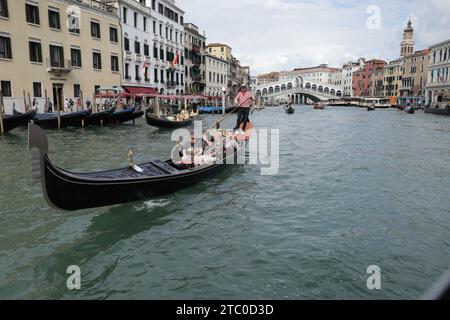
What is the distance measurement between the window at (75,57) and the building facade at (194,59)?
1588 centimetres

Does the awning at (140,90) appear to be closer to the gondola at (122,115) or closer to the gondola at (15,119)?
the gondola at (122,115)

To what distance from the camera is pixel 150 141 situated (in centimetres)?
1293

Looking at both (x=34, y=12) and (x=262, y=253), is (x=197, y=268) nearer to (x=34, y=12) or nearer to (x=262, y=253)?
(x=262, y=253)

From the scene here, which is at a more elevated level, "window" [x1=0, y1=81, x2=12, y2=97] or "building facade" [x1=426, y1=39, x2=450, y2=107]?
"building facade" [x1=426, y1=39, x2=450, y2=107]

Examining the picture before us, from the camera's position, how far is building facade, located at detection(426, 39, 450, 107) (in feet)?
123

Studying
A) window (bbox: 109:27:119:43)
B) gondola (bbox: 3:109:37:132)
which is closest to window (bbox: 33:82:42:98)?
gondola (bbox: 3:109:37:132)

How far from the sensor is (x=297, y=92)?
65.2m

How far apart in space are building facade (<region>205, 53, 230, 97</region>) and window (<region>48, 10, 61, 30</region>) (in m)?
23.5

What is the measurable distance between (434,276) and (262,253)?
1.64 metres

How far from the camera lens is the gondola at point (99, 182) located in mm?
3694

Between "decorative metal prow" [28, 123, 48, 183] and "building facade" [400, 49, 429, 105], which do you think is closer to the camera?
"decorative metal prow" [28, 123, 48, 183]

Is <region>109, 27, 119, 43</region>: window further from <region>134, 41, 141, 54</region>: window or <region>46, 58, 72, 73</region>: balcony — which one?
<region>46, 58, 72, 73</region>: balcony

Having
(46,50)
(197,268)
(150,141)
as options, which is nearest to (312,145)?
(150,141)

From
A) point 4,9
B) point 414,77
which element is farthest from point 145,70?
point 414,77
